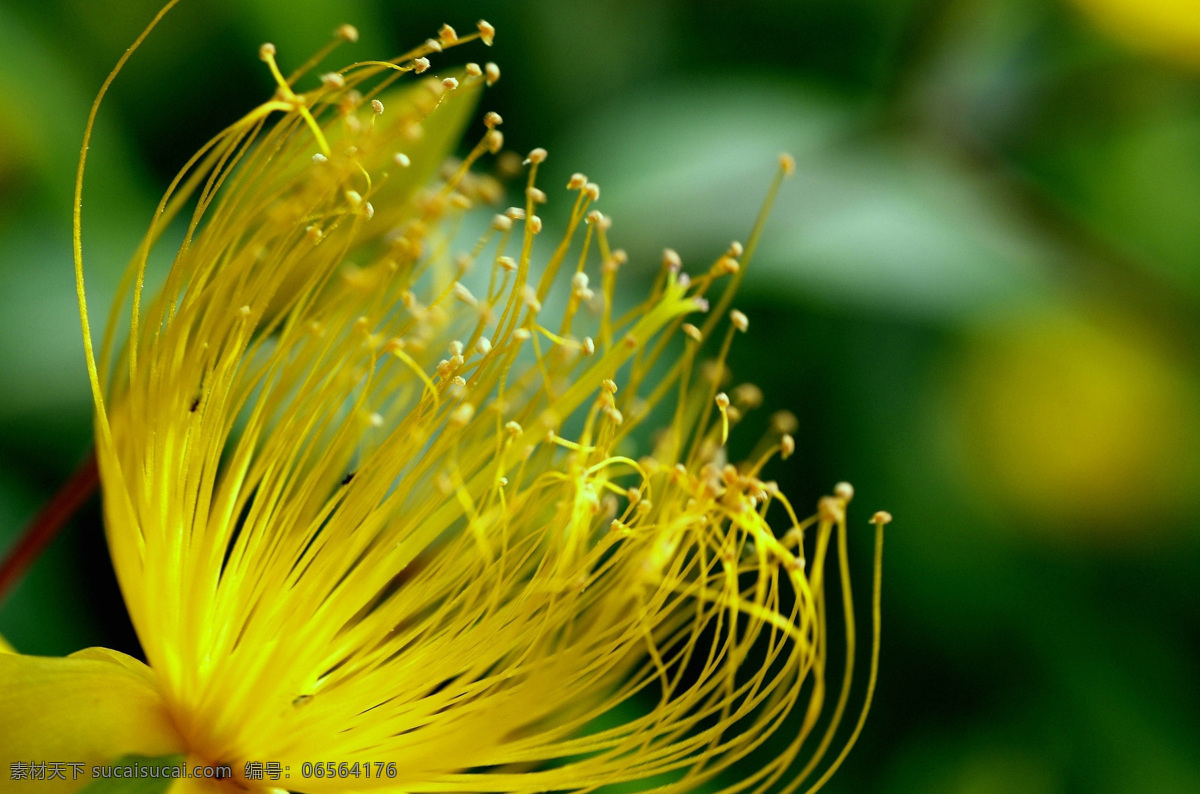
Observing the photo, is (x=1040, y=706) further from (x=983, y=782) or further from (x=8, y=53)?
(x=8, y=53)

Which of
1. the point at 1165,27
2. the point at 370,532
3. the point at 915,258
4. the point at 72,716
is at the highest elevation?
the point at 1165,27

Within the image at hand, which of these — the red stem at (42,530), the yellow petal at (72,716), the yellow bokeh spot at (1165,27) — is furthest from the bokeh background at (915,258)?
the yellow petal at (72,716)

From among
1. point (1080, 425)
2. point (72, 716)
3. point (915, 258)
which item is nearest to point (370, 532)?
point (72, 716)

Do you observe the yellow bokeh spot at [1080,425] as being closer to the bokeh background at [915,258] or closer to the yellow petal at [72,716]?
the bokeh background at [915,258]

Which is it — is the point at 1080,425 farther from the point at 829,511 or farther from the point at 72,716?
the point at 72,716

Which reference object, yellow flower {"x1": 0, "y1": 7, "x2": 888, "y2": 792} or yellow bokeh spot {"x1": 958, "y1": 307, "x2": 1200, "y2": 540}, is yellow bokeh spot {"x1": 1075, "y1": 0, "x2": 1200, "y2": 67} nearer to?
yellow bokeh spot {"x1": 958, "y1": 307, "x2": 1200, "y2": 540}

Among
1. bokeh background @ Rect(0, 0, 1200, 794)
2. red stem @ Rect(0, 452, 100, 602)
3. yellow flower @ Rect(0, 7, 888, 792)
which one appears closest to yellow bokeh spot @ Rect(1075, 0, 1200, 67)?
bokeh background @ Rect(0, 0, 1200, 794)
